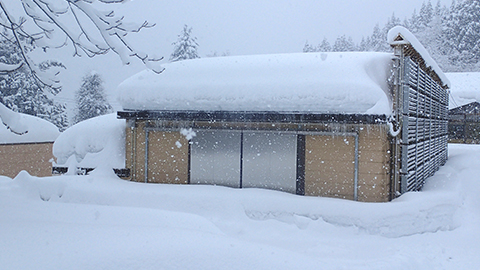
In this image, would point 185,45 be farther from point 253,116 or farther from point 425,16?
point 425,16

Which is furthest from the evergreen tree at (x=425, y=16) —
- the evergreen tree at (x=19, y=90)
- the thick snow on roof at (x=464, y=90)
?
the evergreen tree at (x=19, y=90)

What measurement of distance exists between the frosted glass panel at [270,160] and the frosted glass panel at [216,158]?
27 cm

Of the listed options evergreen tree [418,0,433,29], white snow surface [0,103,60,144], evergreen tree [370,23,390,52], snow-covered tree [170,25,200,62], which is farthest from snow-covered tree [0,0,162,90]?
evergreen tree [418,0,433,29]

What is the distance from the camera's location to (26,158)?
15.1 metres

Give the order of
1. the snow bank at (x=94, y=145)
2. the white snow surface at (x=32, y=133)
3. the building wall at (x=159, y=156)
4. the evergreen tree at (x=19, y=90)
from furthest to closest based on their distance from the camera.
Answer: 1. the evergreen tree at (x=19, y=90)
2. the white snow surface at (x=32, y=133)
3. the snow bank at (x=94, y=145)
4. the building wall at (x=159, y=156)

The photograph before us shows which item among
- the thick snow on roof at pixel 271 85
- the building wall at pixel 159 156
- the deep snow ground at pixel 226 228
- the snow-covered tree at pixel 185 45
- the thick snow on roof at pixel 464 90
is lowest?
the deep snow ground at pixel 226 228

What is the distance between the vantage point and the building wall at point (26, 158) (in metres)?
14.2

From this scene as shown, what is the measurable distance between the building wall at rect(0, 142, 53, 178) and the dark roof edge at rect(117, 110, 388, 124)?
7375mm

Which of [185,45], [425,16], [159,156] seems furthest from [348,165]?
[425,16]

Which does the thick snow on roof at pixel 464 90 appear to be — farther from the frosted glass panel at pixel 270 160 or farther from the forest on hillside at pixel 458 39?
the frosted glass panel at pixel 270 160

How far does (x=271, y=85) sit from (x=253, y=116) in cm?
87

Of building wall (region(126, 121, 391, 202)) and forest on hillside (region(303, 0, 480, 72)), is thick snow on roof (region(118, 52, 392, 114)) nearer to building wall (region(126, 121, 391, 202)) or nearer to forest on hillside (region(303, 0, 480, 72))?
building wall (region(126, 121, 391, 202))

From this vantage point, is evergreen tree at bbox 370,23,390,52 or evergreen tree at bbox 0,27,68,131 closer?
evergreen tree at bbox 0,27,68,131

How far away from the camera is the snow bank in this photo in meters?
10.4
